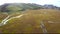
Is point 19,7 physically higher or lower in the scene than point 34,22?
higher

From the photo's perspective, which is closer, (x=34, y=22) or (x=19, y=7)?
(x=34, y=22)

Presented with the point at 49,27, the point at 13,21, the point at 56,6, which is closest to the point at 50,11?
the point at 56,6

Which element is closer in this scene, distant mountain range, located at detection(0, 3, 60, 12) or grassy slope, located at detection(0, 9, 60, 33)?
grassy slope, located at detection(0, 9, 60, 33)

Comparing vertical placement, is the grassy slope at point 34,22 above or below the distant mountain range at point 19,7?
below

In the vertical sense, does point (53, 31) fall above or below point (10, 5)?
below

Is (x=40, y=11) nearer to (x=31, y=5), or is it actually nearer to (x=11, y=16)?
(x=31, y=5)

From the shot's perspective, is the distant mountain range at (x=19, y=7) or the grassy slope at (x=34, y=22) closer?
the grassy slope at (x=34, y=22)

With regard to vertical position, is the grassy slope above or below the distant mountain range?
below

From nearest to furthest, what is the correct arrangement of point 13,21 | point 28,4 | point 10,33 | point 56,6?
1. point 10,33
2. point 13,21
3. point 56,6
4. point 28,4
